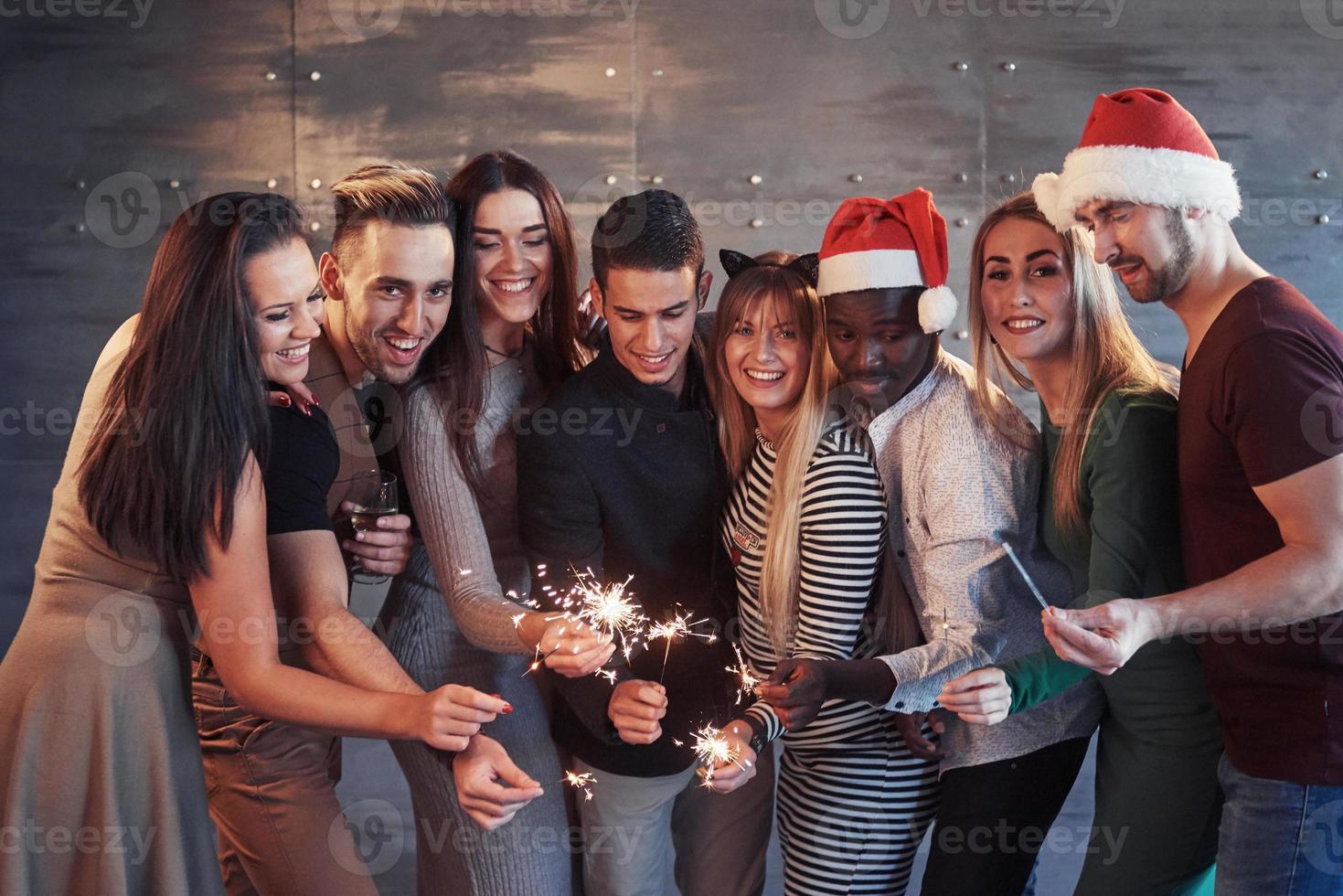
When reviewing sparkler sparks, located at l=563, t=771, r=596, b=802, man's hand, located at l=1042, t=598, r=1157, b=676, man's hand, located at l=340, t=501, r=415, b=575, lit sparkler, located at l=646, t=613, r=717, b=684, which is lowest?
sparkler sparks, located at l=563, t=771, r=596, b=802

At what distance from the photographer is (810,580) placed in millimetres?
2119

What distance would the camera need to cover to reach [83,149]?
4176mm

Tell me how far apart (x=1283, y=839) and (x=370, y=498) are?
5.50 ft

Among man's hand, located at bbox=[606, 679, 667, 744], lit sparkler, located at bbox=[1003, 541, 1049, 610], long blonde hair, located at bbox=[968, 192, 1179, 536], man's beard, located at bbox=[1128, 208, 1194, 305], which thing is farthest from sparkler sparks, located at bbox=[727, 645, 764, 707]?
man's beard, located at bbox=[1128, 208, 1194, 305]

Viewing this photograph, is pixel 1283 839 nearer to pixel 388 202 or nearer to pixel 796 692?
pixel 796 692

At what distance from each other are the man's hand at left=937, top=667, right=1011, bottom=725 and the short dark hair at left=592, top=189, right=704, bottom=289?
91 cm

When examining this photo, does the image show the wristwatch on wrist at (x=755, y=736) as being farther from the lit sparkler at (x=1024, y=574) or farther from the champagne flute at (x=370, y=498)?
the champagne flute at (x=370, y=498)

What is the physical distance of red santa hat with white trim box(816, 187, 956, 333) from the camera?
2.17 m

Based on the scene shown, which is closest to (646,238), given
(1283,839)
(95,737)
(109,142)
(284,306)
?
(284,306)

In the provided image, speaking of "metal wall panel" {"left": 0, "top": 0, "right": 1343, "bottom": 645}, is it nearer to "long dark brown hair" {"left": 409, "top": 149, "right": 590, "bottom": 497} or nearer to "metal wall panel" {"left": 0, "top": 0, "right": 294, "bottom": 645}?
"metal wall panel" {"left": 0, "top": 0, "right": 294, "bottom": 645}

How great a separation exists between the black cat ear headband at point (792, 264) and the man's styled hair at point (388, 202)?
56cm

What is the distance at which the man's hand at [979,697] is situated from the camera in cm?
195

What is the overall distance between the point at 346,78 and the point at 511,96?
0.57 m

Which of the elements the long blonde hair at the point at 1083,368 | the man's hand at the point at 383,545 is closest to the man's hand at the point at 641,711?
the man's hand at the point at 383,545
